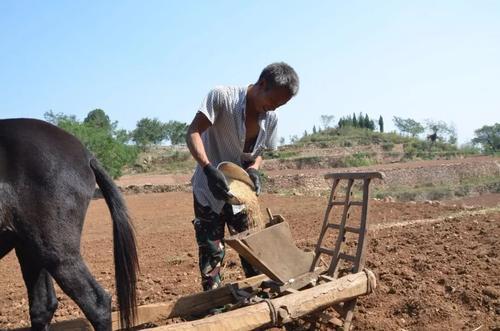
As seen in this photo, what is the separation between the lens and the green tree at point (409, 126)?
73375mm

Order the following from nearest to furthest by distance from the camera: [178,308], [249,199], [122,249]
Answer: [122,249] < [178,308] < [249,199]

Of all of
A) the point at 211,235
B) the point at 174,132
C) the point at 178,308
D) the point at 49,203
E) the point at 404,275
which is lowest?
the point at 404,275

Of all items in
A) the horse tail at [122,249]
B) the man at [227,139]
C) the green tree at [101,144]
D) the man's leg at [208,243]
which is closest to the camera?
the horse tail at [122,249]

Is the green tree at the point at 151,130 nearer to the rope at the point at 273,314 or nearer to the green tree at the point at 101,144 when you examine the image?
the green tree at the point at 101,144

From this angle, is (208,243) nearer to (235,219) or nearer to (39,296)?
(235,219)

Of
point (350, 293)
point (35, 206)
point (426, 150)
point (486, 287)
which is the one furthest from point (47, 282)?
point (426, 150)

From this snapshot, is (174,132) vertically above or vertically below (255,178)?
above

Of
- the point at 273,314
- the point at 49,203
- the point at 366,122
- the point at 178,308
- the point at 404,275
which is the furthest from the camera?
the point at 366,122

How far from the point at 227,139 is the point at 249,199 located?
1.63ft

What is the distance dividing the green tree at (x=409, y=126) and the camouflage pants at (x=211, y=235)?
240 feet

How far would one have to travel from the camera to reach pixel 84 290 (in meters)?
2.79

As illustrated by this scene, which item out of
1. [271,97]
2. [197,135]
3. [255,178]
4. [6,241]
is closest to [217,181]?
[197,135]

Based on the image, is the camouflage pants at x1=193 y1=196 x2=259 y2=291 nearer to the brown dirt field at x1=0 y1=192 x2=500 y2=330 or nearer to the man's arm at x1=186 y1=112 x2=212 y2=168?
the man's arm at x1=186 y1=112 x2=212 y2=168

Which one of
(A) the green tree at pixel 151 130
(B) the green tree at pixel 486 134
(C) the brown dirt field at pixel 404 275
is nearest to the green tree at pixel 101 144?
(C) the brown dirt field at pixel 404 275
